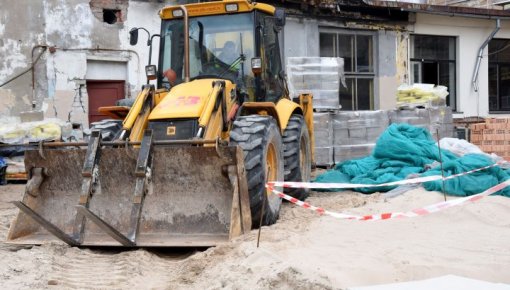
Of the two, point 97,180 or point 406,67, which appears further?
point 406,67

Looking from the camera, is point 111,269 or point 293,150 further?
point 293,150

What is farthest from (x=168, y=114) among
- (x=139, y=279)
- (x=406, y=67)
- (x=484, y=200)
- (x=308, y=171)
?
(x=406, y=67)

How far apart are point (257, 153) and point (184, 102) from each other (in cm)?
107

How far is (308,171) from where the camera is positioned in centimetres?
991

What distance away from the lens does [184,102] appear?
7.14 meters

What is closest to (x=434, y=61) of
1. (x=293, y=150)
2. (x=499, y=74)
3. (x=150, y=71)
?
(x=499, y=74)

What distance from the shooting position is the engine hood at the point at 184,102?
695 cm

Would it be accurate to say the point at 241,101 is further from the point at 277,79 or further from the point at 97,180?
the point at 97,180

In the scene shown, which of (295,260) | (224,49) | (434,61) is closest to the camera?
(295,260)

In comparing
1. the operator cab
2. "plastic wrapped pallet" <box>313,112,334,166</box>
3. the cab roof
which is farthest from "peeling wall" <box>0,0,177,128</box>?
the cab roof

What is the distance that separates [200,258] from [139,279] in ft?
2.08

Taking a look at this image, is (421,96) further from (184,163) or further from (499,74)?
(184,163)

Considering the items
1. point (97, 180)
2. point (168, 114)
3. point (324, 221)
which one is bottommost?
point (324, 221)

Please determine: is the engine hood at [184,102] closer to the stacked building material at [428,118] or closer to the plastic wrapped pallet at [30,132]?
the plastic wrapped pallet at [30,132]
